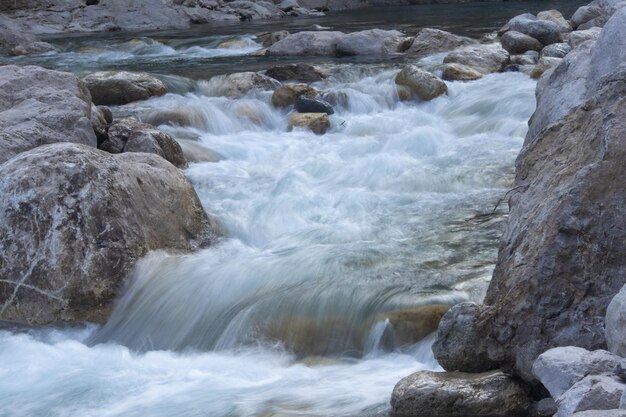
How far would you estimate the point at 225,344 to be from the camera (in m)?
5.43

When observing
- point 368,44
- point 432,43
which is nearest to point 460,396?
point 432,43

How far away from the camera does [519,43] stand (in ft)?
48.4

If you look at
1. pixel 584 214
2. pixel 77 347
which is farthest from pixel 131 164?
pixel 584 214

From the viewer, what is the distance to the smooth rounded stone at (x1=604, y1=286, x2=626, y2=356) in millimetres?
3201

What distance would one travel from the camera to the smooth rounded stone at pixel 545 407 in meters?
3.74

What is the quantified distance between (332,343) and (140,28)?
79.6 feet

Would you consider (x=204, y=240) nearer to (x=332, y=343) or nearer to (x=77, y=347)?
(x=77, y=347)

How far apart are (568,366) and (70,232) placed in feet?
13.2

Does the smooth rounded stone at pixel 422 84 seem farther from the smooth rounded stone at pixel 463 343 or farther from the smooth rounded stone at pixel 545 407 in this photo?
the smooth rounded stone at pixel 545 407

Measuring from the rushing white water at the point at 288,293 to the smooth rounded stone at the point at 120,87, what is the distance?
8.94ft

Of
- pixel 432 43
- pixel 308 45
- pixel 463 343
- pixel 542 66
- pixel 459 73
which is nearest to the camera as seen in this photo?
pixel 463 343

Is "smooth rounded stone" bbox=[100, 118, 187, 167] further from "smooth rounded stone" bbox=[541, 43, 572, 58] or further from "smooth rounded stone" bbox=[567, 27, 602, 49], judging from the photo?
"smooth rounded stone" bbox=[567, 27, 602, 49]

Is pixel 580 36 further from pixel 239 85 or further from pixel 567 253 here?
pixel 567 253

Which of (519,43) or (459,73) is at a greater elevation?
(519,43)
